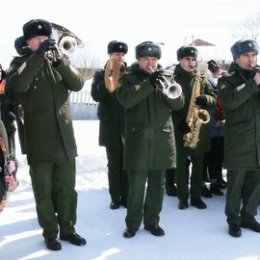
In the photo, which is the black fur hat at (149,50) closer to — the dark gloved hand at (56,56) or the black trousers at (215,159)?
the dark gloved hand at (56,56)

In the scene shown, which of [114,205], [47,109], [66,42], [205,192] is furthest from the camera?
[205,192]

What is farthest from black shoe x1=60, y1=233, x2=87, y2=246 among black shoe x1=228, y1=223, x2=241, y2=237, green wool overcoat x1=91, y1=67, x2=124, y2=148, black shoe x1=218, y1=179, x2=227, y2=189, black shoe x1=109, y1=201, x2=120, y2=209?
black shoe x1=218, y1=179, x2=227, y2=189

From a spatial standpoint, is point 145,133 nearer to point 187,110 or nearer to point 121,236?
point 121,236

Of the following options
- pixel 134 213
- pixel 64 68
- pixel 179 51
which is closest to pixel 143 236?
pixel 134 213

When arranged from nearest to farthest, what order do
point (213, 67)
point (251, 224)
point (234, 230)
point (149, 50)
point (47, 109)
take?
point (47, 109), point (149, 50), point (234, 230), point (251, 224), point (213, 67)

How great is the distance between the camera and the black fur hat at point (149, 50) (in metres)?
4.10

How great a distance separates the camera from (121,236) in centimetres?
436

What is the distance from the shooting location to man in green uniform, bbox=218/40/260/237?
4.27 m

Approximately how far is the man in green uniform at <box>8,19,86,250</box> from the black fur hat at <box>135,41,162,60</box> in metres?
0.66

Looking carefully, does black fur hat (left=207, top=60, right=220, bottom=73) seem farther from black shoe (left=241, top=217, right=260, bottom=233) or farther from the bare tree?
the bare tree

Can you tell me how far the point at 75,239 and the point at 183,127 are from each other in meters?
1.92

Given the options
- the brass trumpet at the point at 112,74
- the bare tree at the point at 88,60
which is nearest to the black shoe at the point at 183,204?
the brass trumpet at the point at 112,74

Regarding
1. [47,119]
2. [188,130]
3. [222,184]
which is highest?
[47,119]

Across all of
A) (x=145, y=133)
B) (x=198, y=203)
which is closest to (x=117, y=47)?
(x=145, y=133)
